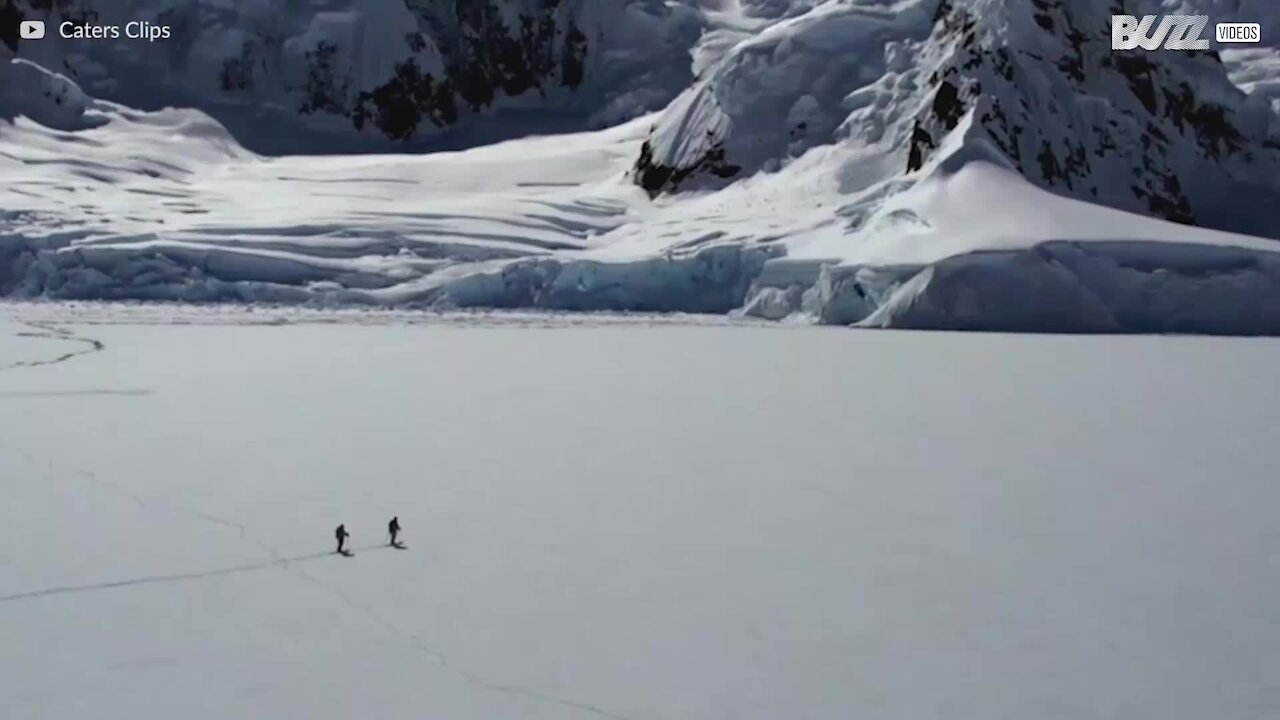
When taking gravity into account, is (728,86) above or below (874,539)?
above

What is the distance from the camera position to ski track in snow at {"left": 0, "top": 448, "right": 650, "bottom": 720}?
330 cm

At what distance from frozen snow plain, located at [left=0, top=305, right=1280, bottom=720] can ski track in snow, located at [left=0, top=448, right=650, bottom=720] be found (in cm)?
2

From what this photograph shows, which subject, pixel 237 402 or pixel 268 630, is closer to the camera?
pixel 268 630

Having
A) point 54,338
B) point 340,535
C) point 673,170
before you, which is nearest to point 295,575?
point 340,535

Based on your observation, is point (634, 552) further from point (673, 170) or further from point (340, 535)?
point (673, 170)

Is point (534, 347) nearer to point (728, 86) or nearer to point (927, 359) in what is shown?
point (927, 359)


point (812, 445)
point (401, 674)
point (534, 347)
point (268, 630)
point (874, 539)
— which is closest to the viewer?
point (401, 674)

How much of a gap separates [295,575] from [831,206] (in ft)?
64.6

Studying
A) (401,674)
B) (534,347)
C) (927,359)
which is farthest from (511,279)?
(401,674)

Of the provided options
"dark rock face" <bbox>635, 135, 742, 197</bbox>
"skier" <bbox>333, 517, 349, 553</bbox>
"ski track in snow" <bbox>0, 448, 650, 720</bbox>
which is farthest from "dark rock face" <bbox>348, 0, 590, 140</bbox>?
"skier" <bbox>333, 517, 349, 553</bbox>

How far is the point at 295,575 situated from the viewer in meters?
4.35

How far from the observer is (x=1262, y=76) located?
38062 millimetres

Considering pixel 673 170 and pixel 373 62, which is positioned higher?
pixel 373 62

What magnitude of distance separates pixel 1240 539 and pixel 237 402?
6634 mm
